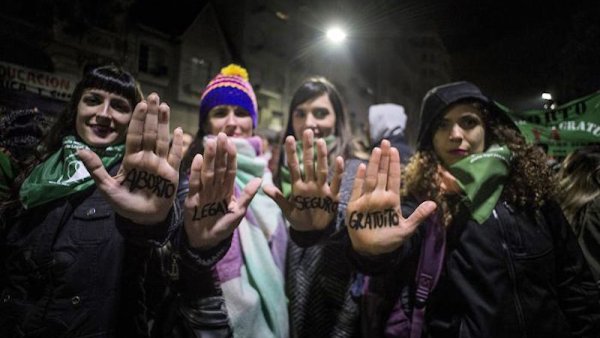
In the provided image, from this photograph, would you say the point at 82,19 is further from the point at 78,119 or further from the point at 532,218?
the point at 532,218

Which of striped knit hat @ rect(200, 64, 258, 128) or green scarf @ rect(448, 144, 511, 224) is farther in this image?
striped knit hat @ rect(200, 64, 258, 128)

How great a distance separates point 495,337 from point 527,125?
83.4 inches

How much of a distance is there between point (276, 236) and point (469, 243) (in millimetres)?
1008

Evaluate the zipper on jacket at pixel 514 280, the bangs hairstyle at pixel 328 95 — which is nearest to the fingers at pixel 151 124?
the bangs hairstyle at pixel 328 95

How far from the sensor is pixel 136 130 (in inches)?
Result: 53.1

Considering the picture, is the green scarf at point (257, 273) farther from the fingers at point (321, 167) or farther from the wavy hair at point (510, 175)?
the wavy hair at point (510, 175)

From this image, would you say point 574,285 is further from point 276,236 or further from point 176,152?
point 176,152

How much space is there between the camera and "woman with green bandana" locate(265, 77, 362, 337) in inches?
65.9

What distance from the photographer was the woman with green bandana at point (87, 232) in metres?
1.37

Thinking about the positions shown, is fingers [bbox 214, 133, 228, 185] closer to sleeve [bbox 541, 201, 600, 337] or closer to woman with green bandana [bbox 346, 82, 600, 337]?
woman with green bandana [bbox 346, 82, 600, 337]

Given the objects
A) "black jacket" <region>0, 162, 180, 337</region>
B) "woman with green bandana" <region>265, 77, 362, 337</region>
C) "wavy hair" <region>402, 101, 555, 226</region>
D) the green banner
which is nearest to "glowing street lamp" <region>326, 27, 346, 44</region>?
the green banner

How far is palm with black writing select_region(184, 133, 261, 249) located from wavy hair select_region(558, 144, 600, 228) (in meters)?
1.97

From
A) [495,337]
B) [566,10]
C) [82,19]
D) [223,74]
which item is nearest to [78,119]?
[223,74]

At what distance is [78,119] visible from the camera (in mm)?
1759
